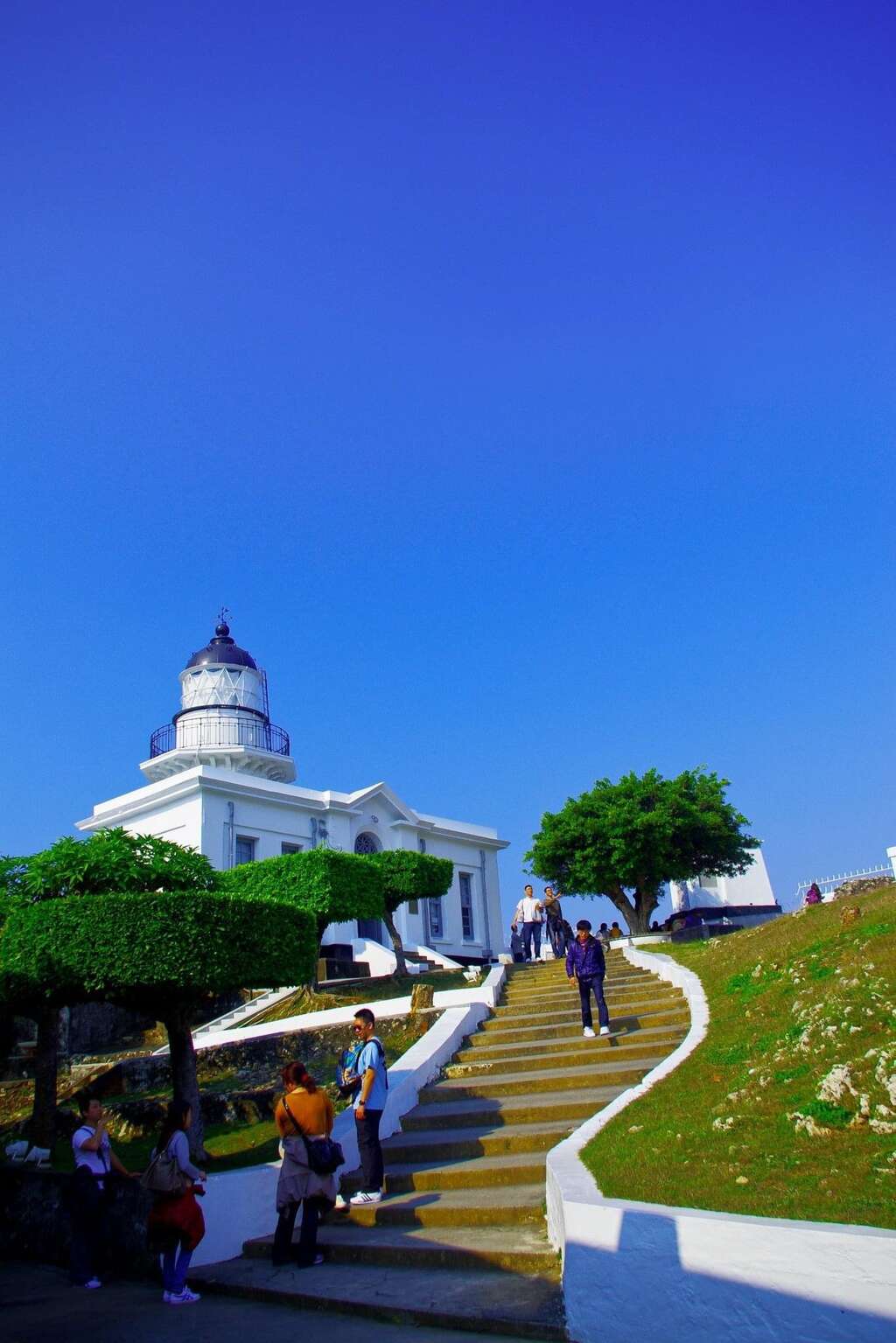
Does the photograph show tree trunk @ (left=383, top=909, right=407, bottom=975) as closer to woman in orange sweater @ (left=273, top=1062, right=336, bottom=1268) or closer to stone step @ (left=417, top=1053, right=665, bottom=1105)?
stone step @ (left=417, top=1053, right=665, bottom=1105)

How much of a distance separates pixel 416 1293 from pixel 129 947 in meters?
5.01

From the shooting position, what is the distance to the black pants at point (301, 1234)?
736cm

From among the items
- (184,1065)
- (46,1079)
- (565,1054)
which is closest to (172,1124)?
(184,1065)

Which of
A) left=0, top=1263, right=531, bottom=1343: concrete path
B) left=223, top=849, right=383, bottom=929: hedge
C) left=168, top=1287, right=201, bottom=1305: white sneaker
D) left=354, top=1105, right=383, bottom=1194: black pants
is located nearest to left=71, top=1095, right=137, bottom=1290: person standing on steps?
left=0, top=1263, right=531, bottom=1343: concrete path

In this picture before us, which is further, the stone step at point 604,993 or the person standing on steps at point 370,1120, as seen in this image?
the stone step at point 604,993

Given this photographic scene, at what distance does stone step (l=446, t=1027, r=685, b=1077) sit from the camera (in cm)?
1141

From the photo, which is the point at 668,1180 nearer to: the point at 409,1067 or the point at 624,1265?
the point at 624,1265

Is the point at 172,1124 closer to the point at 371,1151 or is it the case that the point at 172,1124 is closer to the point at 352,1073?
the point at 352,1073

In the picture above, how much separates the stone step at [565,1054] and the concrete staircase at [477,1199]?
0.06 feet

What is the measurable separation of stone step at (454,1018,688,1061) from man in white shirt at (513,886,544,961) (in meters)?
9.59

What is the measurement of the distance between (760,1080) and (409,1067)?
476cm

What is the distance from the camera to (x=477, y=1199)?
25.3ft

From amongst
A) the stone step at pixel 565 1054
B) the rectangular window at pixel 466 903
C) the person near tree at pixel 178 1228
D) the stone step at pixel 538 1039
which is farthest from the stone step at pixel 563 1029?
the rectangular window at pixel 466 903

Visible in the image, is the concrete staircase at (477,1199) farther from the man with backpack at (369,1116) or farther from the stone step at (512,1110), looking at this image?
the man with backpack at (369,1116)
